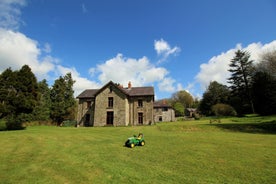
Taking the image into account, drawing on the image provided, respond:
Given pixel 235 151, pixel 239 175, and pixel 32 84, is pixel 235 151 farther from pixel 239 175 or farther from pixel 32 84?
pixel 32 84

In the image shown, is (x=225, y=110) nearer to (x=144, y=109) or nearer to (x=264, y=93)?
(x=264, y=93)

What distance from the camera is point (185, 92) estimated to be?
8800 cm

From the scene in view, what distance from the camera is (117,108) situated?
98.4ft

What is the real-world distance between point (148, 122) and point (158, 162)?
2372 cm

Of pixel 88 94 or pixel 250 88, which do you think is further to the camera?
pixel 250 88

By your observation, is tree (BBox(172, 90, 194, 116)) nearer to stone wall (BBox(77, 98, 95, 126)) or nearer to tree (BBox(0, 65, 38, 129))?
stone wall (BBox(77, 98, 95, 126))

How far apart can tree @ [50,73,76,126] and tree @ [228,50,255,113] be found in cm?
4809

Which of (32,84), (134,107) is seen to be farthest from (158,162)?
(134,107)

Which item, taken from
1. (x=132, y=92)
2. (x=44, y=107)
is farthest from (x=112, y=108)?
(x=44, y=107)

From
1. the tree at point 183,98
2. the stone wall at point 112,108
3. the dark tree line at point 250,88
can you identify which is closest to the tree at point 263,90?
the dark tree line at point 250,88

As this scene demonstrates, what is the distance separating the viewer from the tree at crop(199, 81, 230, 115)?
54806 millimetres

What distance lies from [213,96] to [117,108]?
41.1 meters

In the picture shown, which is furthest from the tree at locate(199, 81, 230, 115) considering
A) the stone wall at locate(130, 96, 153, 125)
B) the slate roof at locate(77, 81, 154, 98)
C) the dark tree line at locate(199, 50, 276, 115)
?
the stone wall at locate(130, 96, 153, 125)

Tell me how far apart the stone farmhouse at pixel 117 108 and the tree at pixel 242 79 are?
2848cm
